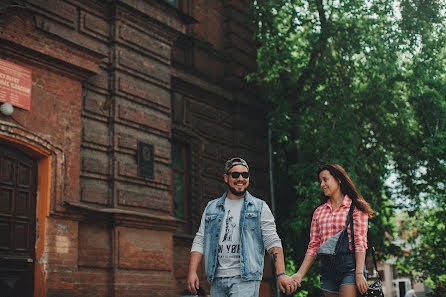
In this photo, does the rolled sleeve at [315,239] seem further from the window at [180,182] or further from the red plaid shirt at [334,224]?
the window at [180,182]

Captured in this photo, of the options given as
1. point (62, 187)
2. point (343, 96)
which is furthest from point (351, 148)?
point (62, 187)

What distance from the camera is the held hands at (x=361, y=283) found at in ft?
15.8

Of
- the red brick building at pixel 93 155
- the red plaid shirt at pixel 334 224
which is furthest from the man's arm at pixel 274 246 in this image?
the red brick building at pixel 93 155

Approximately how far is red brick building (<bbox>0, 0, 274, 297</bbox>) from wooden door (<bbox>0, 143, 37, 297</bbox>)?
1 cm

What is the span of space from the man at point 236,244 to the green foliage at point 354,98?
772 cm

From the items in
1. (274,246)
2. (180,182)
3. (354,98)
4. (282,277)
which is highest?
(354,98)

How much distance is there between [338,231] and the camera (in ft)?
17.0

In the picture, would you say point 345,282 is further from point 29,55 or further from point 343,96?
point 343,96

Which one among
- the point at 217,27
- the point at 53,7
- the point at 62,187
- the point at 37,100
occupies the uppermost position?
the point at 217,27

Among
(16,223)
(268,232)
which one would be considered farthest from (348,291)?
(16,223)

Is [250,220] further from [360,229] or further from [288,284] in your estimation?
[360,229]

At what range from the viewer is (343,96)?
13602 mm

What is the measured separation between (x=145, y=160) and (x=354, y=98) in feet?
19.8

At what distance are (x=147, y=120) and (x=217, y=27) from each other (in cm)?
491
